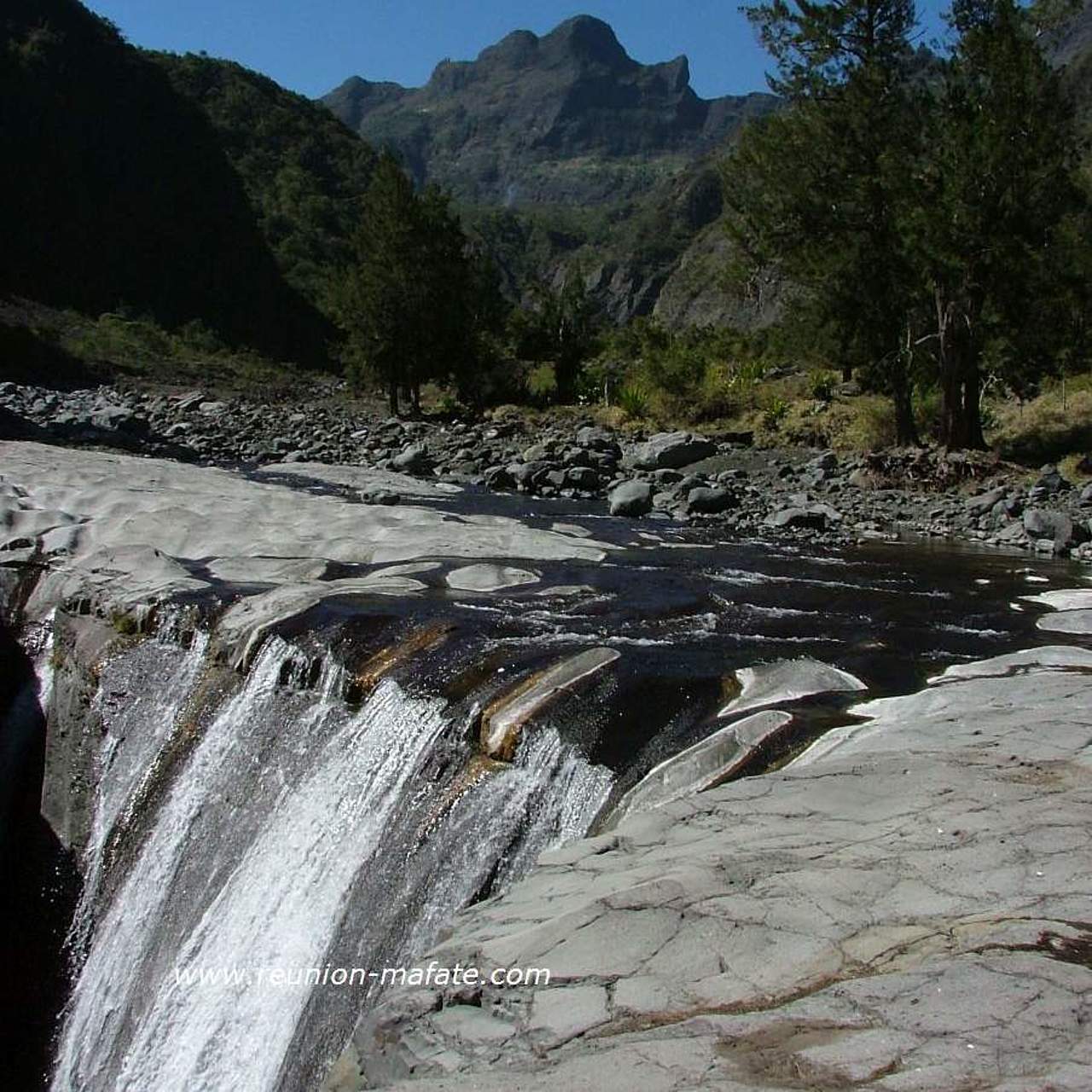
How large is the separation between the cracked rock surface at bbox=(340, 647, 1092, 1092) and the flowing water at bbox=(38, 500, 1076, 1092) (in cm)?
115

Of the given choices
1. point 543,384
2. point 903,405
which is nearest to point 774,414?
point 903,405

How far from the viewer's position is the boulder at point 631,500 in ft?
48.6

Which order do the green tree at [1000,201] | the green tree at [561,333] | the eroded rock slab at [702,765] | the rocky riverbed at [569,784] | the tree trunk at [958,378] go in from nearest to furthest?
the rocky riverbed at [569,784] → the eroded rock slab at [702,765] → the green tree at [1000,201] → the tree trunk at [958,378] → the green tree at [561,333]

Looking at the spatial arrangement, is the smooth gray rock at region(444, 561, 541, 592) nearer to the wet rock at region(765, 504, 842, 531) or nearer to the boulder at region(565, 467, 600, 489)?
the wet rock at region(765, 504, 842, 531)

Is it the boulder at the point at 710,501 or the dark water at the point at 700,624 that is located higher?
the boulder at the point at 710,501

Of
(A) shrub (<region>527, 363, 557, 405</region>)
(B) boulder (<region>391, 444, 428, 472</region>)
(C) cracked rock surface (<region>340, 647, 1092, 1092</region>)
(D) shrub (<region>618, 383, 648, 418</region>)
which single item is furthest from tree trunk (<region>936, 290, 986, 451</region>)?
(A) shrub (<region>527, 363, 557, 405</region>)

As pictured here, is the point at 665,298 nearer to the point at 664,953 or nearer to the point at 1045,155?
the point at 1045,155

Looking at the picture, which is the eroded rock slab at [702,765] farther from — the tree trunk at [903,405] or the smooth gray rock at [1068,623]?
the tree trunk at [903,405]

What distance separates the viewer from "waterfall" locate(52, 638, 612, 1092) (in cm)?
497

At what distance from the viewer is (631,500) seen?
14891 millimetres

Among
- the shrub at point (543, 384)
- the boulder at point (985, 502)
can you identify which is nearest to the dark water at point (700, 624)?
the boulder at point (985, 502)

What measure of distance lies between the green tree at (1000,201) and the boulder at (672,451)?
4428 millimetres

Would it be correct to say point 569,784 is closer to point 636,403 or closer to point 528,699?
point 528,699

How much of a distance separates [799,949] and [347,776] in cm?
361
